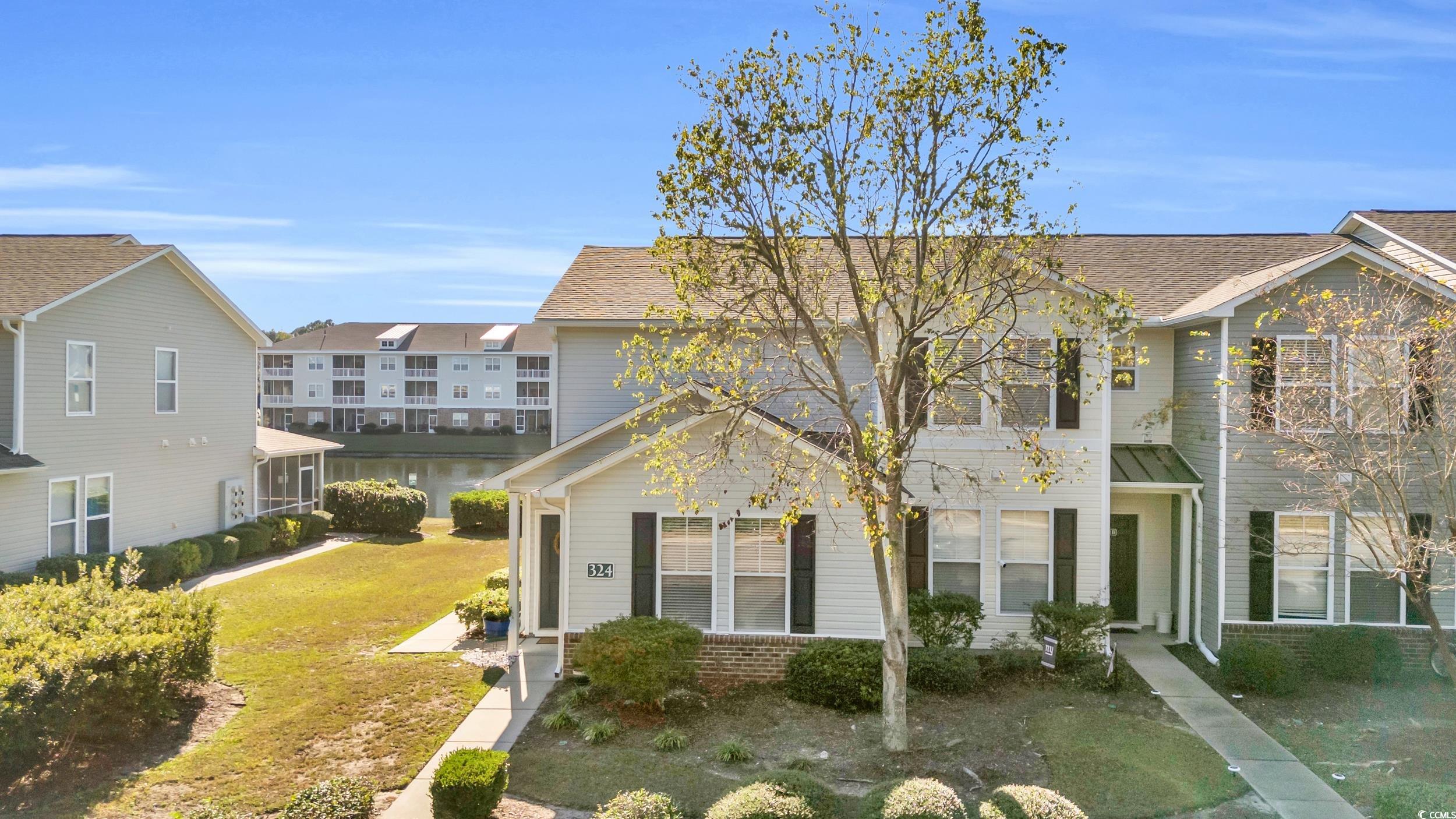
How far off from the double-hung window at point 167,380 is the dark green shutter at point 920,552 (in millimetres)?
18354

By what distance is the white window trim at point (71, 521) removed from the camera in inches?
720

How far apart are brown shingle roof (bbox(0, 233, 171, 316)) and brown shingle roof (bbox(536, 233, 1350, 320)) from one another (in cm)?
1067

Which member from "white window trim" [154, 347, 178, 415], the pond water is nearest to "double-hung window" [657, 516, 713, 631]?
"white window trim" [154, 347, 178, 415]

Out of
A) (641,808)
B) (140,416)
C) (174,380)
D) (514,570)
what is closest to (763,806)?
(641,808)

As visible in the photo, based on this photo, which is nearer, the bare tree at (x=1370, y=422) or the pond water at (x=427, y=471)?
the bare tree at (x=1370, y=422)

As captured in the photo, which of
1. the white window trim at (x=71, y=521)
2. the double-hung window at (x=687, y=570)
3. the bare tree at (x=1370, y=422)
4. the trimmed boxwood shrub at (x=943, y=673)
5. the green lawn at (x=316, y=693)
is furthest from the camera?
the white window trim at (x=71, y=521)

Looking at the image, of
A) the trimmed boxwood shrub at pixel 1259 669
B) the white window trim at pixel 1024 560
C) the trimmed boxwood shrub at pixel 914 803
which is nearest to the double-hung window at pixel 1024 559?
the white window trim at pixel 1024 560

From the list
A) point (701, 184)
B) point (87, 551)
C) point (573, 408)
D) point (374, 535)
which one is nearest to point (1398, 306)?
point (701, 184)

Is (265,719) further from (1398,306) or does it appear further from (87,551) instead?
(1398,306)

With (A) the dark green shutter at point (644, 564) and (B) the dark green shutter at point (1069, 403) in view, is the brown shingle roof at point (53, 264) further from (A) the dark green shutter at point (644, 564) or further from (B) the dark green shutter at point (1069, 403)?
(B) the dark green shutter at point (1069, 403)

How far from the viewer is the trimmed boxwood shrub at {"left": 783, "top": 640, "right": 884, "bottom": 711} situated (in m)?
11.8

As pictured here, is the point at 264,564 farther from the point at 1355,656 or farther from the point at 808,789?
the point at 1355,656

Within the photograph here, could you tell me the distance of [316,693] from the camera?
12.5m

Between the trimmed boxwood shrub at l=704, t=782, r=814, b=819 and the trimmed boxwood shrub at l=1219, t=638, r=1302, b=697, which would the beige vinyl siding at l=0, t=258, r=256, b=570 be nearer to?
the trimmed boxwood shrub at l=704, t=782, r=814, b=819
